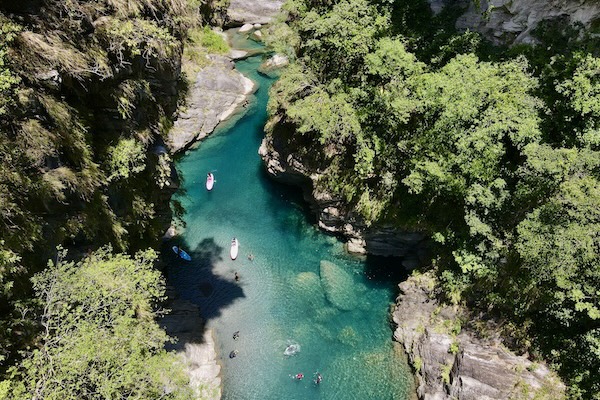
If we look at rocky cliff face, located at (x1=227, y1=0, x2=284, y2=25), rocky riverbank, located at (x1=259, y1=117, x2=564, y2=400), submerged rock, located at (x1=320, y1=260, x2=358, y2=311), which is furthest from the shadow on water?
rocky cliff face, located at (x1=227, y1=0, x2=284, y2=25)

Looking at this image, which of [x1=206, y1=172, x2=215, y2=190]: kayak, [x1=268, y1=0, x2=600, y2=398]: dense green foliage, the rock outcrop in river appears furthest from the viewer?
the rock outcrop in river

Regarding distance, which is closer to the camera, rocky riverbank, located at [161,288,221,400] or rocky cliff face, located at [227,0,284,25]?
rocky riverbank, located at [161,288,221,400]

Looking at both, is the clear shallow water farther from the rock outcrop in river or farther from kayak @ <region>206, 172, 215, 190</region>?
the rock outcrop in river

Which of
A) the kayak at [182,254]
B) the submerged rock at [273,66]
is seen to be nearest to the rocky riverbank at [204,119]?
the kayak at [182,254]

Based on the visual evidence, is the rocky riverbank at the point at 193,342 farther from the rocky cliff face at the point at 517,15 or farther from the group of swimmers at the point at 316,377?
the rocky cliff face at the point at 517,15

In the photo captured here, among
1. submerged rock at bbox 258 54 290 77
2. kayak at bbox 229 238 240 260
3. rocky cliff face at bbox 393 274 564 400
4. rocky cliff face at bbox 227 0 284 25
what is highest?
rocky cliff face at bbox 227 0 284 25
